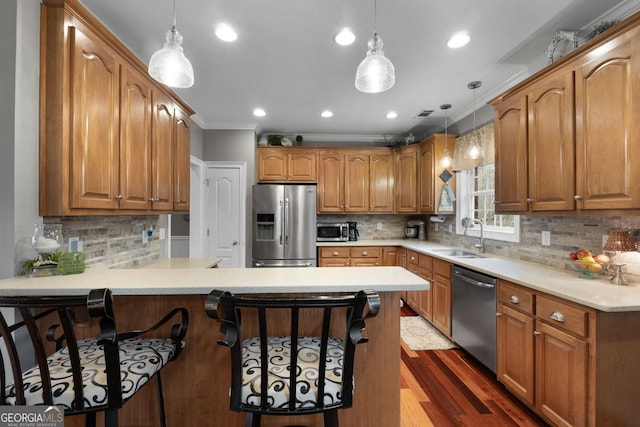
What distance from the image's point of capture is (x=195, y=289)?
1229mm

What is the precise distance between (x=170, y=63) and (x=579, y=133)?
234cm

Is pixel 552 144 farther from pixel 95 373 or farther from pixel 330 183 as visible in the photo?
pixel 330 183

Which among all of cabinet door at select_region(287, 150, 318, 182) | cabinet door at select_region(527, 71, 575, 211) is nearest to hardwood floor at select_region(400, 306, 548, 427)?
cabinet door at select_region(527, 71, 575, 211)

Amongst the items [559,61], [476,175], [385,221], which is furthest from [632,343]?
[385,221]

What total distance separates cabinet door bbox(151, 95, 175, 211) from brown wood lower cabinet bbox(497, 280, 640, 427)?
2681 millimetres

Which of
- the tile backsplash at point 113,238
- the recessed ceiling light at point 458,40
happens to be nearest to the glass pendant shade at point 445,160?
the recessed ceiling light at point 458,40

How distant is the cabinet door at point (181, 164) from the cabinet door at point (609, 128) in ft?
9.71

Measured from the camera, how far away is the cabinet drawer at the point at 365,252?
4.32 metres

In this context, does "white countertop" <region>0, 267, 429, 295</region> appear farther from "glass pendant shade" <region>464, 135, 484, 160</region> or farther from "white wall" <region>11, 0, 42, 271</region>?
"glass pendant shade" <region>464, 135, 484, 160</region>

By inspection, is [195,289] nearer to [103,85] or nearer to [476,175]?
[103,85]

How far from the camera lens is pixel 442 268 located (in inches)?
120

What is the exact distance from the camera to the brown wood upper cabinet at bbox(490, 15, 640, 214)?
1546 millimetres

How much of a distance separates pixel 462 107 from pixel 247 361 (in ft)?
12.3

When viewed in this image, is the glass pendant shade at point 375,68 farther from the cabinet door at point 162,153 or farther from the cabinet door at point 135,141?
the cabinet door at point 162,153
